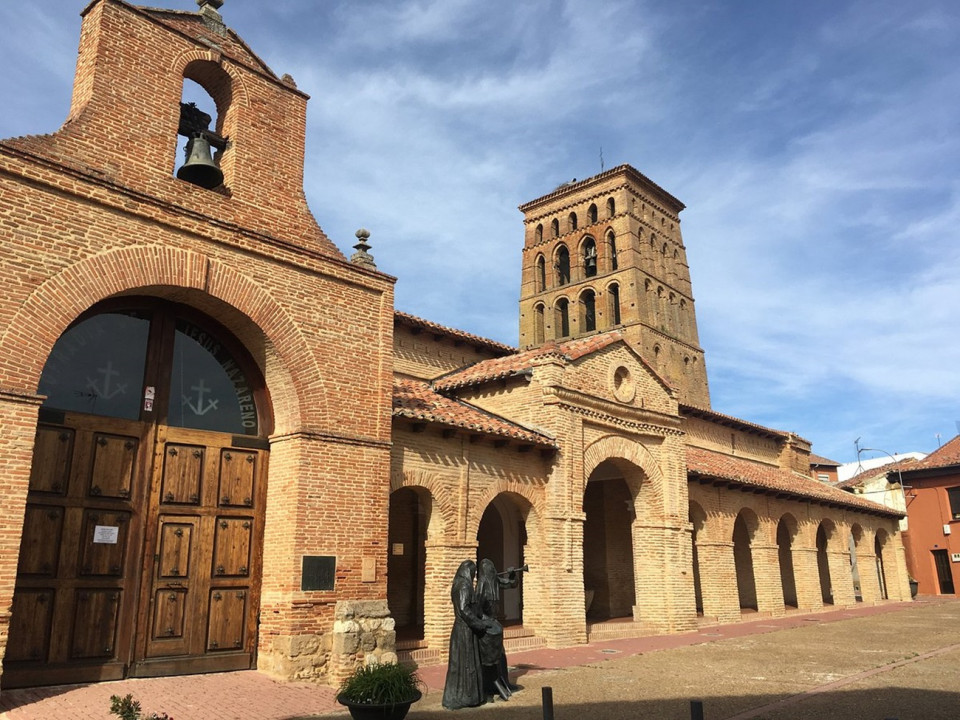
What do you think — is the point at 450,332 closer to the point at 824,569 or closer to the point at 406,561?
the point at 406,561

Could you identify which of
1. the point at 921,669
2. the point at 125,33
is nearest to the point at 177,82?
the point at 125,33

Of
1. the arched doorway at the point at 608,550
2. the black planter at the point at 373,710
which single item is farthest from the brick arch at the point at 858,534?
the black planter at the point at 373,710

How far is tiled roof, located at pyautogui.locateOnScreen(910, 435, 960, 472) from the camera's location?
3512cm

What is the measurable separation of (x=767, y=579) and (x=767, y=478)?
12.2ft

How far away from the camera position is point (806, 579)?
24312 millimetres

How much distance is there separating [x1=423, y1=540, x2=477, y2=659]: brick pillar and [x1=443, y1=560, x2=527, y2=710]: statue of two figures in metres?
3.04

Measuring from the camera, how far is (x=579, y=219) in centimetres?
4866

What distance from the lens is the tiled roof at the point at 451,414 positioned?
42.0 feet

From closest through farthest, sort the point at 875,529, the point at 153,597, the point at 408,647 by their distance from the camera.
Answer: the point at 153,597 < the point at 408,647 < the point at 875,529

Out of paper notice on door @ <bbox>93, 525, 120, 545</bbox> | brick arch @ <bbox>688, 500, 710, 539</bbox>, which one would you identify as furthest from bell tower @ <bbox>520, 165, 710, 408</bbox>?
paper notice on door @ <bbox>93, 525, 120, 545</bbox>

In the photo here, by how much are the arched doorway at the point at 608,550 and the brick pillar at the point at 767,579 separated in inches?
162

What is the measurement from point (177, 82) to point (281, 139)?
159cm

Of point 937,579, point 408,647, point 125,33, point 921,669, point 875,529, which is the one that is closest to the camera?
point 125,33

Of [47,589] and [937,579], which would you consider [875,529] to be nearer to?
[937,579]
